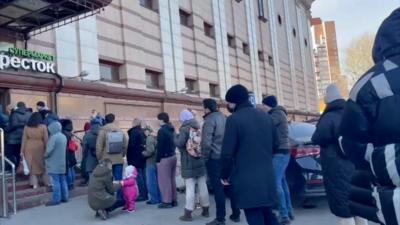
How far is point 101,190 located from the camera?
22.0 ft

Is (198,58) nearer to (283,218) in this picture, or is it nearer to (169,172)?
(169,172)

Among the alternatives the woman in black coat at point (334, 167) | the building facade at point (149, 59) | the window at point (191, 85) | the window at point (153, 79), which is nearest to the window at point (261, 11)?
the building facade at point (149, 59)

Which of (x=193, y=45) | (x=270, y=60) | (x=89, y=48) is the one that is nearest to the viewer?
(x=89, y=48)

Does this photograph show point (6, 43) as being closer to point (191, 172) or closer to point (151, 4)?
point (191, 172)

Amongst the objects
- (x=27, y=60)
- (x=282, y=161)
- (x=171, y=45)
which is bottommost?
(x=282, y=161)

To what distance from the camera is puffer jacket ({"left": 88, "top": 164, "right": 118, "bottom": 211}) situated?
263 inches

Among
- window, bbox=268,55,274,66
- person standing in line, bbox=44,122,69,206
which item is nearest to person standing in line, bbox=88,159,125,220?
person standing in line, bbox=44,122,69,206

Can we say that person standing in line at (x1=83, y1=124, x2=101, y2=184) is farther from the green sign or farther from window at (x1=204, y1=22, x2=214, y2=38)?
window at (x1=204, y1=22, x2=214, y2=38)

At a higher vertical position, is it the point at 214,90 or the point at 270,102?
the point at 214,90

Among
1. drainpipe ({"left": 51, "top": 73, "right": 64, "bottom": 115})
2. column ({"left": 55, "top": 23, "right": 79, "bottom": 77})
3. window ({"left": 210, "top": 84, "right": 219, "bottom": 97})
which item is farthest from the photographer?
window ({"left": 210, "top": 84, "right": 219, "bottom": 97})

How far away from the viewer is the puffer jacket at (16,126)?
28.4 feet

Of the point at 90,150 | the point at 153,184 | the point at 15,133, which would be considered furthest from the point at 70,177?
the point at 153,184

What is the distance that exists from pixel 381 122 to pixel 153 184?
639 centimetres

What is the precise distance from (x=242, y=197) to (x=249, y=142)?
1.92 feet
